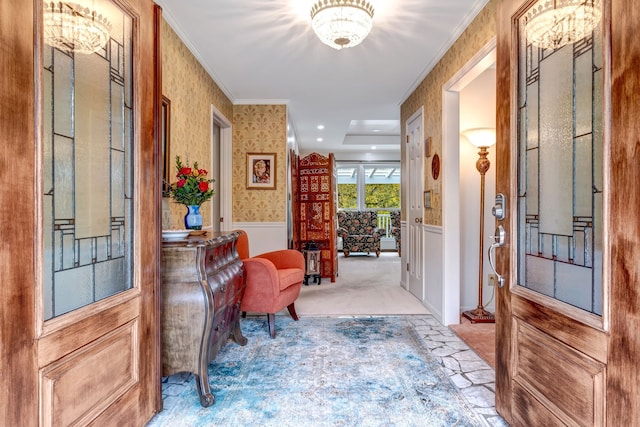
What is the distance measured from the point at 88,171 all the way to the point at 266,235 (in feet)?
11.3

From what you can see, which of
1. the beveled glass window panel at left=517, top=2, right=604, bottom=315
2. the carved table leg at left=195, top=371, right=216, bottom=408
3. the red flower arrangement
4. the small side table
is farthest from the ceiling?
the carved table leg at left=195, top=371, right=216, bottom=408

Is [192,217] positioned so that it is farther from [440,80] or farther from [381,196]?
[381,196]

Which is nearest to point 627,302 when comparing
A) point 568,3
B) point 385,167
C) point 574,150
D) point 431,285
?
point 574,150

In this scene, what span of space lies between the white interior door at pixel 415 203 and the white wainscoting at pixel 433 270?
0.18 meters

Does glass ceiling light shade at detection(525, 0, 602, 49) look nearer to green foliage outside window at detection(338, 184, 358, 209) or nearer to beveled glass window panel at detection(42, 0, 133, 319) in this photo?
beveled glass window panel at detection(42, 0, 133, 319)

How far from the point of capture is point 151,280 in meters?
1.73

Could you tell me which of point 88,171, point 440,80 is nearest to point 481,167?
point 440,80

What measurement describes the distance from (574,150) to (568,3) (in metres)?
0.54

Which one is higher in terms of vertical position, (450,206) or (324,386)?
(450,206)

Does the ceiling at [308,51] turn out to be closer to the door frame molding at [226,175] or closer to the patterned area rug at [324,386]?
the door frame molding at [226,175]

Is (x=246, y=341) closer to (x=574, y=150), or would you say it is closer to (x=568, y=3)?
(x=574, y=150)

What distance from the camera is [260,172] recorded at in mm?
4789

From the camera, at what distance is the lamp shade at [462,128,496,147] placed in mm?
3383

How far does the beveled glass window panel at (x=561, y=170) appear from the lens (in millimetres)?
1223
